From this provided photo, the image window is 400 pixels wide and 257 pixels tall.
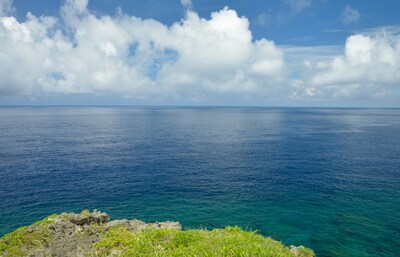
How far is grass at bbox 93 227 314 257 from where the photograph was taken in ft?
80.4

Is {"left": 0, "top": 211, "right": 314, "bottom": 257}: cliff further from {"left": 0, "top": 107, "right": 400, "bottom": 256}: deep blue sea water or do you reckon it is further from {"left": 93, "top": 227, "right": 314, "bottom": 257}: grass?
{"left": 0, "top": 107, "right": 400, "bottom": 256}: deep blue sea water

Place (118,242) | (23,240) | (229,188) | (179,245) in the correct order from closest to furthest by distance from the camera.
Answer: (179,245) → (23,240) → (118,242) → (229,188)

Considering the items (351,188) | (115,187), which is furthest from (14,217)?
(351,188)

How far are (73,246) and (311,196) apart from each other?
6325 centimetres

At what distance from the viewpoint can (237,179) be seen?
8875 centimetres

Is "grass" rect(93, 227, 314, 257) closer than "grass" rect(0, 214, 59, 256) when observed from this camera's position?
Yes

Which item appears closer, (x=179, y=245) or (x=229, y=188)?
(x=179, y=245)

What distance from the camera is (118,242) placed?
32000 mm

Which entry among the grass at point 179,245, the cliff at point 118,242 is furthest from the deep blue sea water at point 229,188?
the grass at point 179,245

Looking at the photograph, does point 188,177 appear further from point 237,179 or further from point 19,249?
point 19,249

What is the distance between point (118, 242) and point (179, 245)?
818 centimetres

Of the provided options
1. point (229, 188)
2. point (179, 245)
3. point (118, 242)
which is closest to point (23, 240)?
point (118, 242)

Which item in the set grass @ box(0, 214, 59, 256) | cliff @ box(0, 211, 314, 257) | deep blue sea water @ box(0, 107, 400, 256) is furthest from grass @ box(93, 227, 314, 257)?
deep blue sea water @ box(0, 107, 400, 256)

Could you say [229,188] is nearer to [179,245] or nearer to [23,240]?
[179,245]
